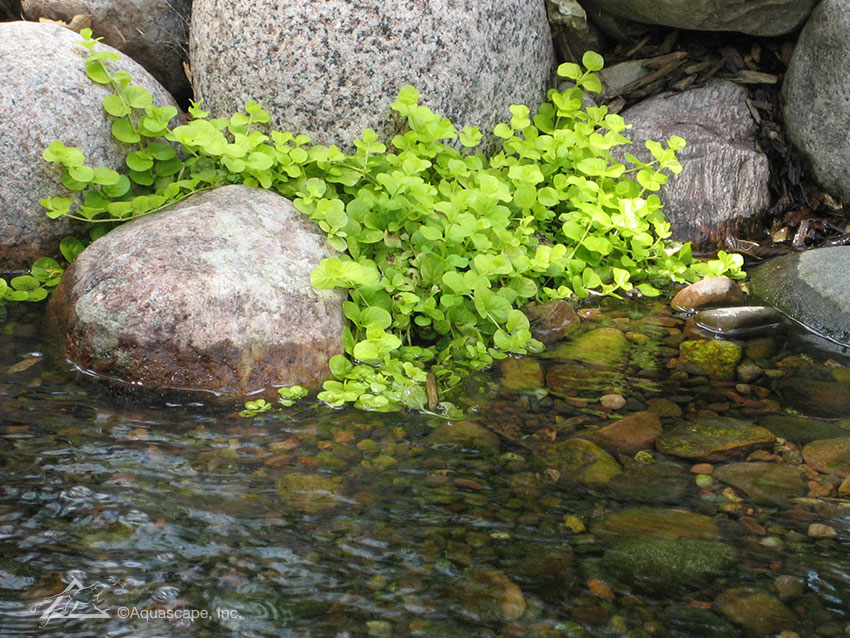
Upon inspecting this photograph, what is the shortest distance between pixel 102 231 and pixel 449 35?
2.26 metres

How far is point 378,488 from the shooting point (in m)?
2.93

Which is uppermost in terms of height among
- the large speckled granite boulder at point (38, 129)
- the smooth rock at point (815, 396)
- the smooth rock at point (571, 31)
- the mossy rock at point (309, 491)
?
the smooth rock at point (571, 31)

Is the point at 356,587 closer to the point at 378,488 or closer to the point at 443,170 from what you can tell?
the point at 378,488

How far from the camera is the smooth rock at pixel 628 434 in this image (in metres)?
3.26

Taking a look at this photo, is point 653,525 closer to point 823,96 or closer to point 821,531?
point 821,531

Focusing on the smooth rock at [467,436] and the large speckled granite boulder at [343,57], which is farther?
the large speckled granite boulder at [343,57]

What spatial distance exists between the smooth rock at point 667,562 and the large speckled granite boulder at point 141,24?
4.74m

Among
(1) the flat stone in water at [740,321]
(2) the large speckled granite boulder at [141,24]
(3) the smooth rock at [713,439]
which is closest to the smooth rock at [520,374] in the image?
(3) the smooth rock at [713,439]

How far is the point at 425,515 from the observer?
2781 mm

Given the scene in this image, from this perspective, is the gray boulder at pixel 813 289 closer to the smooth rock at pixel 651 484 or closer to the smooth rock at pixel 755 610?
the smooth rock at pixel 651 484

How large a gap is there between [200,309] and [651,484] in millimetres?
2022

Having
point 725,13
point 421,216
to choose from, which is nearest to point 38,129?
point 421,216

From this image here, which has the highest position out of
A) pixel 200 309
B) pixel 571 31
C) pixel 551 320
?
pixel 571 31

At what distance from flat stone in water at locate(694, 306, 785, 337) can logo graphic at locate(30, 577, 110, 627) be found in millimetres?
3274
